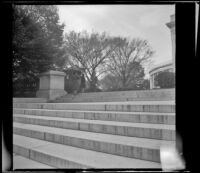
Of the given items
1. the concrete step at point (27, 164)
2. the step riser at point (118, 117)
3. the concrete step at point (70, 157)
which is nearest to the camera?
the concrete step at point (70, 157)

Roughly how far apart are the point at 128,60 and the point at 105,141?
378 inches

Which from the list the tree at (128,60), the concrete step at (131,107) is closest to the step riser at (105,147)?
the concrete step at (131,107)

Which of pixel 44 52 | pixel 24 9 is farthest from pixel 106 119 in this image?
pixel 24 9

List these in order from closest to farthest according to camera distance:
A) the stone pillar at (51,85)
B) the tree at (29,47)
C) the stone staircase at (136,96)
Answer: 1. the stone staircase at (136,96)
2. the stone pillar at (51,85)
3. the tree at (29,47)

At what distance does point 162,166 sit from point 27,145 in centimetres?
188

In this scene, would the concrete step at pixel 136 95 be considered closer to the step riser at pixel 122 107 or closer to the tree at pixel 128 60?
the step riser at pixel 122 107

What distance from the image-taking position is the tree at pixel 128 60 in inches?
429

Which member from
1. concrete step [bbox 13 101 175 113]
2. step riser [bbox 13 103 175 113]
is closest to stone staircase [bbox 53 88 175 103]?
concrete step [bbox 13 101 175 113]

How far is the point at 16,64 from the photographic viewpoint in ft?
27.7

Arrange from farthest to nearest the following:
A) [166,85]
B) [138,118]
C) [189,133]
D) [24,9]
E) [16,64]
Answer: [24,9], [16,64], [166,85], [138,118], [189,133]

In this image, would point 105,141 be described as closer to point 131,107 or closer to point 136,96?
point 131,107

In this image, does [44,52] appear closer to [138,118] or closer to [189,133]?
[138,118]

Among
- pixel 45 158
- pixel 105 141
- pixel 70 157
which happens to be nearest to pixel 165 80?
pixel 105 141

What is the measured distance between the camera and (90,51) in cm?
1162
